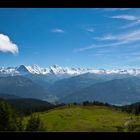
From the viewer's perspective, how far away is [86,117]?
88.6 meters

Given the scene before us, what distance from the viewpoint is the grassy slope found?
Result: 244 feet

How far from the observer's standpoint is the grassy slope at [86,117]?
2924 inches

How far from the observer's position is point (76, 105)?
103 metres
